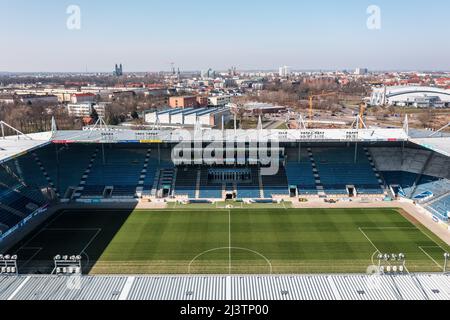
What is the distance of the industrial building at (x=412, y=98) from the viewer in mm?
135125

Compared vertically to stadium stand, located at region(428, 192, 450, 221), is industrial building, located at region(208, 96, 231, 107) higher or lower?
higher

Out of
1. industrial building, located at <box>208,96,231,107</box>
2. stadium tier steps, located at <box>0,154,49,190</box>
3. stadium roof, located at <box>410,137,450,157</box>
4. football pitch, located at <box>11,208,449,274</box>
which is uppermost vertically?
industrial building, located at <box>208,96,231,107</box>

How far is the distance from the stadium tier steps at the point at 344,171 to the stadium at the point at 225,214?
0.57 feet

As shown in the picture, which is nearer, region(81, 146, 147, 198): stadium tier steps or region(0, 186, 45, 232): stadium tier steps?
region(0, 186, 45, 232): stadium tier steps

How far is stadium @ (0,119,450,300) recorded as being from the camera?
17.7 metres

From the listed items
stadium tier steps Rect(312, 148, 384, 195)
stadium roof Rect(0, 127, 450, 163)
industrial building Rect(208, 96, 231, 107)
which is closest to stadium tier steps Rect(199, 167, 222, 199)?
stadium roof Rect(0, 127, 450, 163)

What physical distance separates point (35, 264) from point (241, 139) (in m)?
23.4

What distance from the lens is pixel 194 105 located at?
140 metres

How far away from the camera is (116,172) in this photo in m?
46.5

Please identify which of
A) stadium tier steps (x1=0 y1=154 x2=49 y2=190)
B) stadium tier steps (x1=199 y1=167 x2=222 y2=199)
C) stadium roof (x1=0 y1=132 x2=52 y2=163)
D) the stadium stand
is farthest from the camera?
stadium tier steps (x1=199 y1=167 x2=222 y2=199)

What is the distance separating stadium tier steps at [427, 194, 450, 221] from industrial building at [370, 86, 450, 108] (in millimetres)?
106220

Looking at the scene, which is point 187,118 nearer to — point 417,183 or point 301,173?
point 301,173

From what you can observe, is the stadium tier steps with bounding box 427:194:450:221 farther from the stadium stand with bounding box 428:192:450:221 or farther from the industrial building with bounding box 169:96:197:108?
the industrial building with bounding box 169:96:197:108
